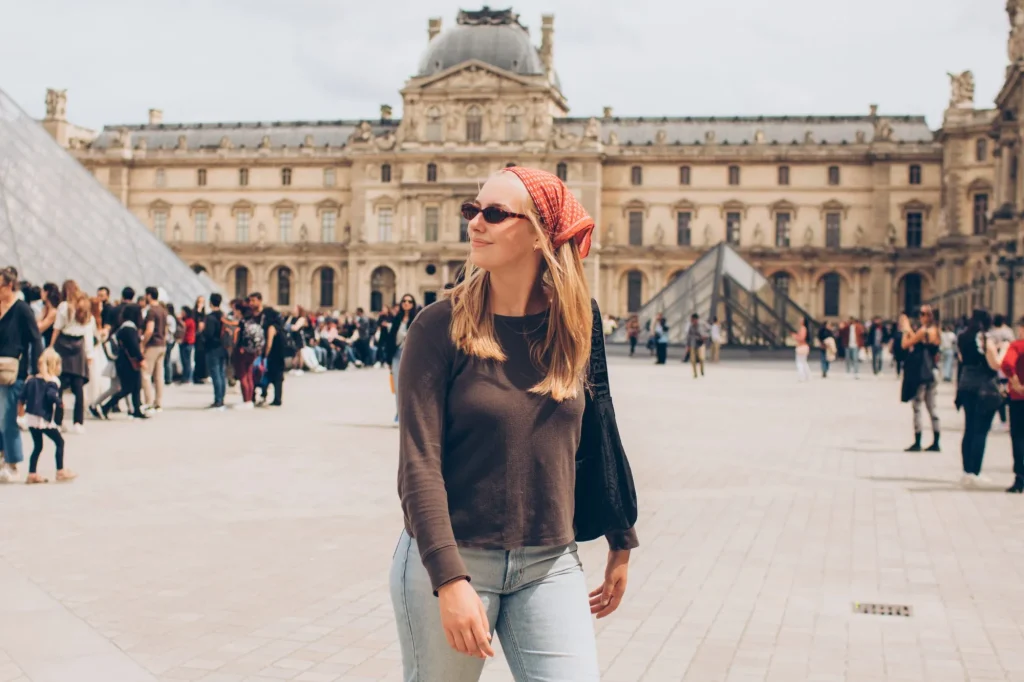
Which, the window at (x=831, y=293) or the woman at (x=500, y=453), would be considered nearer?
the woman at (x=500, y=453)

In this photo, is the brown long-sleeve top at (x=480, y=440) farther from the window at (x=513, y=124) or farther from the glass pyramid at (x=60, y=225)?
the window at (x=513, y=124)

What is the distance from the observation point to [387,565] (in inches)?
262

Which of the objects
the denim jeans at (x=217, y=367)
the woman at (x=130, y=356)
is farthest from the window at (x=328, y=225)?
the woman at (x=130, y=356)

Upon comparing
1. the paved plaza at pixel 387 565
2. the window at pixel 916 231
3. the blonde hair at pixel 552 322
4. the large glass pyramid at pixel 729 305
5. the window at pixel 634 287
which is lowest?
the paved plaza at pixel 387 565

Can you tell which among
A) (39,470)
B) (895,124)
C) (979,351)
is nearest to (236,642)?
(39,470)

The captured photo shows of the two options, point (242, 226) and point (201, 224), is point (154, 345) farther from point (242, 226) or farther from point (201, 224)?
point (201, 224)

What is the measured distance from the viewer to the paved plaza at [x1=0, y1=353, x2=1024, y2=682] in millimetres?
4945

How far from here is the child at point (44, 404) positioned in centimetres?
913

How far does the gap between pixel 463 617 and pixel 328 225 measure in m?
67.6

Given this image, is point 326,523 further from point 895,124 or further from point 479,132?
point 895,124

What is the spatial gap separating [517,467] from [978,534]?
594cm

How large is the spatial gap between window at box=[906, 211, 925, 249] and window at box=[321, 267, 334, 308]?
29.9m

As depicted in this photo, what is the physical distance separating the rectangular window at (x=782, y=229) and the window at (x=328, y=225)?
23.2 metres

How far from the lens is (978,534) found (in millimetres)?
7863
